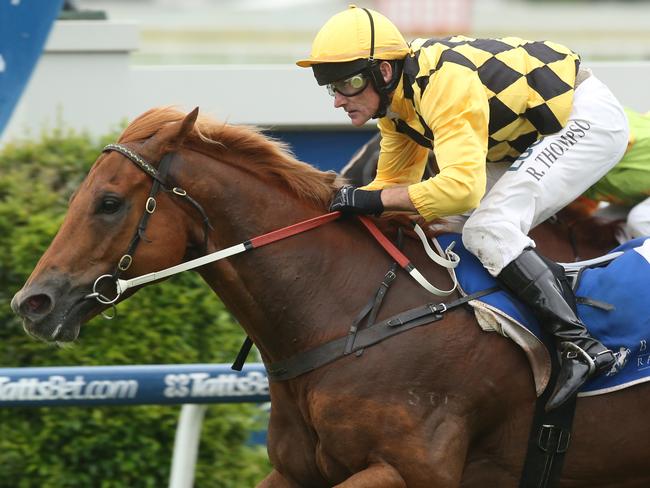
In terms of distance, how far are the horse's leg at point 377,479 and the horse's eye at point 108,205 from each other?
1.09 meters

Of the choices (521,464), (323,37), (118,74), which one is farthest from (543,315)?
(118,74)

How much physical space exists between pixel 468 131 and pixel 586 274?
2.30ft

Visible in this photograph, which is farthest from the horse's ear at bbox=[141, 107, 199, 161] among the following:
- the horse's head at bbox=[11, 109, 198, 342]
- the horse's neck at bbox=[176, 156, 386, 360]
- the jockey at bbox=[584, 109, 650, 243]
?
the jockey at bbox=[584, 109, 650, 243]

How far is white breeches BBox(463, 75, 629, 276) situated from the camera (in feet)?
12.6

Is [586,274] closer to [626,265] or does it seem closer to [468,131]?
[626,265]

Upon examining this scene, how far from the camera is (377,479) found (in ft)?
11.9

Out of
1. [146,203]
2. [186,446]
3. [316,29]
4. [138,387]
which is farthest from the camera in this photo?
[316,29]

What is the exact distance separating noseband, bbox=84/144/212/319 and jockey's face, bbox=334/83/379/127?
1.92 ft

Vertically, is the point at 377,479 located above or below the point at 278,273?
below

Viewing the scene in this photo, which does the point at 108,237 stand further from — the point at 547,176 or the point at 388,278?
the point at 547,176

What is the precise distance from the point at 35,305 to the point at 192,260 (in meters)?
0.51

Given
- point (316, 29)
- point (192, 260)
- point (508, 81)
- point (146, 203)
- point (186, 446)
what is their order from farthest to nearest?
point (316, 29), point (186, 446), point (508, 81), point (192, 260), point (146, 203)

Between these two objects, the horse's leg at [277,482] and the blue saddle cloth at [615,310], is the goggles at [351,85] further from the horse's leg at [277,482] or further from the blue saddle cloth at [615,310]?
the horse's leg at [277,482]

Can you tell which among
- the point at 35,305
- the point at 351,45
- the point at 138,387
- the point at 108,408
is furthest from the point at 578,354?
the point at 108,408
